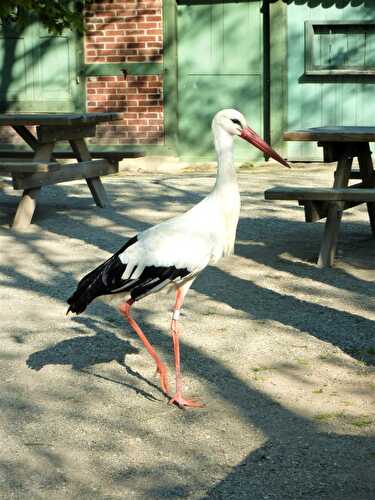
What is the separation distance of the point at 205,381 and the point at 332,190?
2720 mm

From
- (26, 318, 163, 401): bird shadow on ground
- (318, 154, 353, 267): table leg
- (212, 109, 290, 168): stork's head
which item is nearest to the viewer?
(212, 109, 290, 168): stork's head

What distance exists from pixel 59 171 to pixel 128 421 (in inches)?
209

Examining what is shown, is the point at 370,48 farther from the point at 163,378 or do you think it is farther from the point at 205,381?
the point at 163,378

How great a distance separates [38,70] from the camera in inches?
576

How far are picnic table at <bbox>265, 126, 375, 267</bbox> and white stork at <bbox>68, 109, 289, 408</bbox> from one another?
8.12 ft

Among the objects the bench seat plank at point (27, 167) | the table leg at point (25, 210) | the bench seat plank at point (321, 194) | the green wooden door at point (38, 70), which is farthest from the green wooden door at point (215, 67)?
the bench seat plank at point (321, 194)

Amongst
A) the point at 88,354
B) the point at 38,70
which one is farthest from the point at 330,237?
the point at 38,70

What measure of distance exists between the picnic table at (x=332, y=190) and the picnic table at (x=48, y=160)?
2452 mm

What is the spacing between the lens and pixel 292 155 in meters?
13.9

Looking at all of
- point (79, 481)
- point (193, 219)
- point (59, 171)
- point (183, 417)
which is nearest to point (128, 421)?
point (183, 417)

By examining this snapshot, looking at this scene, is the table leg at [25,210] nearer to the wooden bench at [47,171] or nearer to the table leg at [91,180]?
the wooden bench at [47,171]

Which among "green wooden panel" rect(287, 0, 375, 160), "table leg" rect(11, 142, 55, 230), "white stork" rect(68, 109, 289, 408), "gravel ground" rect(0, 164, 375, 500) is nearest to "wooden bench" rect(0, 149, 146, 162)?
"table leg" rect(11, 142, 55, 230)

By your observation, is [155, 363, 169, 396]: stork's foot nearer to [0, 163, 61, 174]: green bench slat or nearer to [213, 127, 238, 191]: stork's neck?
[213, 127, 238, 191]: stork's neck

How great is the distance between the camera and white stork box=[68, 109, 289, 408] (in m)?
4.84
